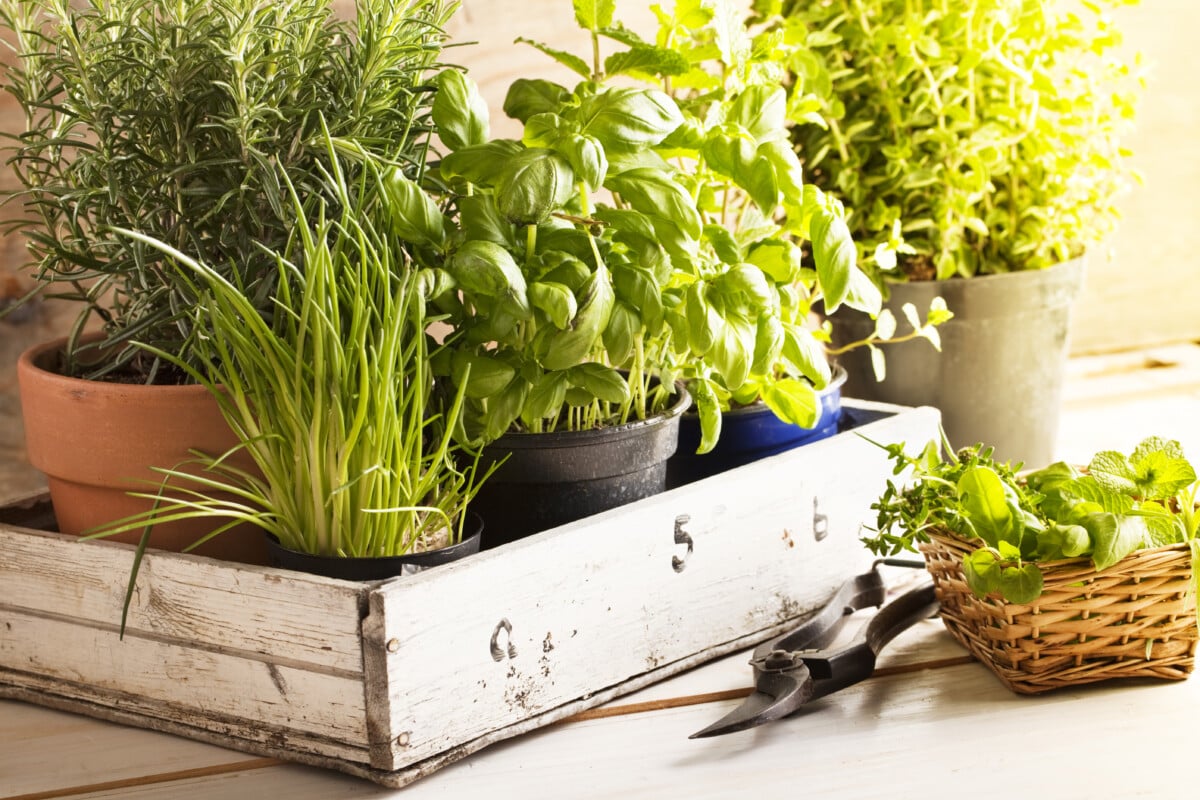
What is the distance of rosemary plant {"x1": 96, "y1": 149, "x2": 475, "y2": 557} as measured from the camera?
2.37ft

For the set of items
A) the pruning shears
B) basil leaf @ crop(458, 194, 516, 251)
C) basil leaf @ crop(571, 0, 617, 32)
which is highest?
basil leaf @ crop(571, 0, 617, 32)

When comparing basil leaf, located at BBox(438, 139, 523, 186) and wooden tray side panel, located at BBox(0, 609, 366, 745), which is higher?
basil leaf, located at BBox(438, 139, 523, 186)

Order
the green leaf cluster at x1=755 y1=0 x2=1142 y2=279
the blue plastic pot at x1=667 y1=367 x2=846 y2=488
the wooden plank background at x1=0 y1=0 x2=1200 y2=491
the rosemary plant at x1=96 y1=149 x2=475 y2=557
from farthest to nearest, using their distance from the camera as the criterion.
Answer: the wooden plank background at x1=0 y1=0 x2=1200 y2=491 < the green leaf cluster at x1=755 y1=0 x2=1142 y2=279 < the blue plastic pot at x1=667 y1=367 x2=846 y2=488 < the rosemary plant at x1=96 y1=149 x2=475 y2=557

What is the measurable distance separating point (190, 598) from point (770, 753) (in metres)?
0.36

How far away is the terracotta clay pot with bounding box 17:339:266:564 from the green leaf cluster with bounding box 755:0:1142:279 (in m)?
0.63

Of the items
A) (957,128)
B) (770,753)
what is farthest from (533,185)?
(957,128)

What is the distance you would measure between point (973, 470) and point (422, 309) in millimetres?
358

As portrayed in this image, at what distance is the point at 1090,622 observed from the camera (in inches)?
31.9

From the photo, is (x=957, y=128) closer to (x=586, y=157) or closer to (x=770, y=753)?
(x=586, y=157)

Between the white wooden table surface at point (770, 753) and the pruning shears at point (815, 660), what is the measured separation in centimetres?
1

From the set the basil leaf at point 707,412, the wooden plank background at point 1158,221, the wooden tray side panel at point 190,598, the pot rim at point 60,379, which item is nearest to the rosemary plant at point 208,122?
the pot rim at point 60,379

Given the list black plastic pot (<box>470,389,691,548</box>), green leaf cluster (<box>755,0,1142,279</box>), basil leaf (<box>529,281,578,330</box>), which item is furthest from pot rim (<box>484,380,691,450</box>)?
green leaf cluster (<box>755,0,1142,279</box>)

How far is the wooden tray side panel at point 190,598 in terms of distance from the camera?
28.6 inches

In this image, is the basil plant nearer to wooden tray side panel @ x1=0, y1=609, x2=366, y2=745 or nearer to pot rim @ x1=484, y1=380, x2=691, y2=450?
pot rim @ x1=484, y1=380, x2=691, y2=450
